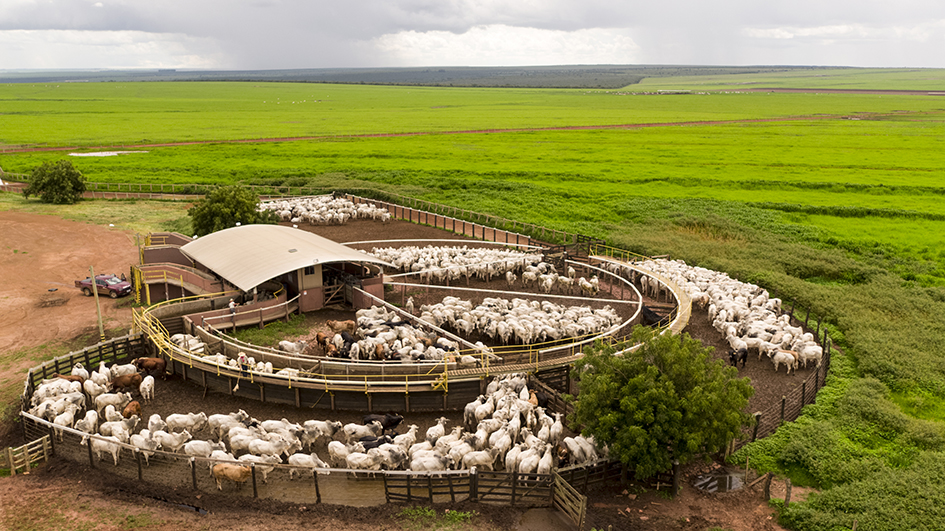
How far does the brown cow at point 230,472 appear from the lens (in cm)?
2108

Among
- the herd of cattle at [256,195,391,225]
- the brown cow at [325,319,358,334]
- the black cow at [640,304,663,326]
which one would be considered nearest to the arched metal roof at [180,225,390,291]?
the brown cow at [325,319,358,334]

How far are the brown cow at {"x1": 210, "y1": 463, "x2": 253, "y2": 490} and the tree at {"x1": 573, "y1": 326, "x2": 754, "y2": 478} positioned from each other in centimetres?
1111

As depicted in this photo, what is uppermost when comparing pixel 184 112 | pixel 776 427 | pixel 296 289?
pixel 184 112

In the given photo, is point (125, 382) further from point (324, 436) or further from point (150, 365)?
point (324, 436)

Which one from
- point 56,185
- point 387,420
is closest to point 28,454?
point 387,420

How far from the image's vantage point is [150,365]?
2880 cm

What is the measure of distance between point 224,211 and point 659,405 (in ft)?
139

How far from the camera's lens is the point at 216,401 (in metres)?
27.5

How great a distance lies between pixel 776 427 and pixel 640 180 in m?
64.8

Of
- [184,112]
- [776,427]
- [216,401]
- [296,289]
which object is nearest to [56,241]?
[296,289]

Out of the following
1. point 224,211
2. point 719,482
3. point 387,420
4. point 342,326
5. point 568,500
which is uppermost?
point 224,211

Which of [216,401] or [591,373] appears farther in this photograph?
[216,401]

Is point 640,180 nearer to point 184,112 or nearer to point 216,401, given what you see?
point 216,401

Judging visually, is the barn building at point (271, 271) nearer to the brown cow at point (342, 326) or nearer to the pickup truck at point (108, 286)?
the pickup truck at point (108, 286)
